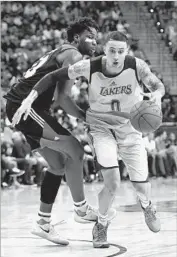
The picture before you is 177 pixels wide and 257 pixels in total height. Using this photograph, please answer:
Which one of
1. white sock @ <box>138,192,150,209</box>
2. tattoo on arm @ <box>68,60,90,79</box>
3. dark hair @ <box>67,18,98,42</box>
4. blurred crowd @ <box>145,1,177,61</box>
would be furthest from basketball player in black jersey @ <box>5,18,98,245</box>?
blurred crowd @ <box>145,1,177,61</box>

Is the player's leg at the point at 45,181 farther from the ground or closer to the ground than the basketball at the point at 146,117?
closer to the ground

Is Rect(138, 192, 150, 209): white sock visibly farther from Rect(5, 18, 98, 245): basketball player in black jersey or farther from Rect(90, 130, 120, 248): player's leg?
Rect(5, 18, 98, 245): basketball player in black jersey

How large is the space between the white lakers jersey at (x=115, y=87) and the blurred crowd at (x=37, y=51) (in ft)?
20.5

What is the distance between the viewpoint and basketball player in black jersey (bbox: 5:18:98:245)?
5.64 m

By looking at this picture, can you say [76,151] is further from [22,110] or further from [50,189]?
[22,110]

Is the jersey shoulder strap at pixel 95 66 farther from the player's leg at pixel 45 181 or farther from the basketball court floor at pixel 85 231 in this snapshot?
the basketball court floor at pixel 85 231

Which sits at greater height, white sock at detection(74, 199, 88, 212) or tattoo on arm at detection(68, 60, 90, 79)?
tattoo on arm at detection(68, 60, 90, 79)

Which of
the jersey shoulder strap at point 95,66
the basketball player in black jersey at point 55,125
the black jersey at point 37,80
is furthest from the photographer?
the black jersey at point 37,80

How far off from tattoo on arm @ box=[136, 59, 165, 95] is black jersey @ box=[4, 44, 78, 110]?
0.69 m

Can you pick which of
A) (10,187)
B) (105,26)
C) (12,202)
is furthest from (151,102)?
(105,26)

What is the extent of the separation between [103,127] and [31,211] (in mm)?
3140

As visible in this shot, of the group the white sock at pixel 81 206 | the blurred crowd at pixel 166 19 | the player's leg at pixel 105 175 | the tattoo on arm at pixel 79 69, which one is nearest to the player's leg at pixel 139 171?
the player's leg at pixel 105 175

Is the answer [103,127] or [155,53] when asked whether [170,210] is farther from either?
[155,53]

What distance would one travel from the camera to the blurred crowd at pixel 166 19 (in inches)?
777
